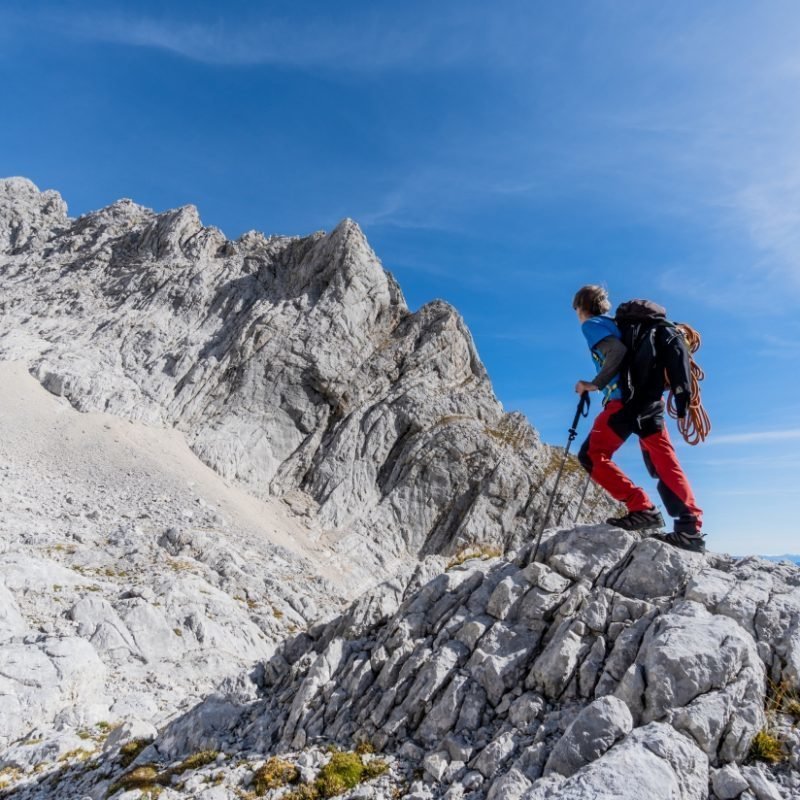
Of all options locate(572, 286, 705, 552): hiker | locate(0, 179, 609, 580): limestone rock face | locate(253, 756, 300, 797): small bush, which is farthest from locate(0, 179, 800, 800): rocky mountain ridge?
locate(572, 286, 705, 552): hiker

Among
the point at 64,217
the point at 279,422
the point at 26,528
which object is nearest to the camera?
the point at 26,528

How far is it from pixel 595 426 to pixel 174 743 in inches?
354

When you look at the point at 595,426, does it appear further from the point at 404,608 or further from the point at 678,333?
the point at 404,608

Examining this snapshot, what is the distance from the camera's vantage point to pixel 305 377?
58000mm

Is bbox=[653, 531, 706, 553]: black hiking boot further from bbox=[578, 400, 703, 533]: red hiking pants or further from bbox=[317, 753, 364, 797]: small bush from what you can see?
bbox=[317, 753, 364, 797]: small bush

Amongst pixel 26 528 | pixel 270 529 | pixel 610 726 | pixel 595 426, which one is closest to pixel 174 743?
pixel 610 726

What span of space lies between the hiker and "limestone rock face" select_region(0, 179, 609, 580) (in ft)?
129

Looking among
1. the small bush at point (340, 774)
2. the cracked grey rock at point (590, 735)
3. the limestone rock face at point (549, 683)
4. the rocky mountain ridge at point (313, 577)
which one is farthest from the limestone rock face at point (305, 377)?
the cracked grey rock at point (590, 735)

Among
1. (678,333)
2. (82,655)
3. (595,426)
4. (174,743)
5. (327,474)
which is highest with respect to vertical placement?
(327,474)

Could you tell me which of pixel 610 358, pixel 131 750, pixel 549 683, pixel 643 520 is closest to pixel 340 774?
pixel 549 683

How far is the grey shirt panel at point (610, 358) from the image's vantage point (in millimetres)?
8016

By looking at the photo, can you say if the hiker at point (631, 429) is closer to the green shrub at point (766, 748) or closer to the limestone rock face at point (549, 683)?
the limestone rock face at point (549, 683)

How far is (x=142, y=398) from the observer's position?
172 ft

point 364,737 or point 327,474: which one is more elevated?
point 327,474
